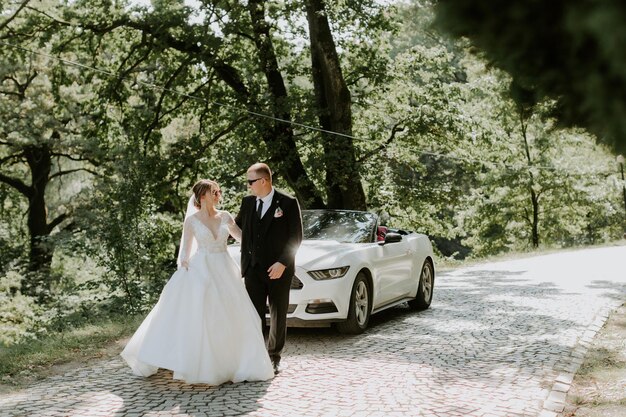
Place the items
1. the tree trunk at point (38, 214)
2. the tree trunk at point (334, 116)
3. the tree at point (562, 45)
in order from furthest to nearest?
the tree trunk at point (38, 214)
the tree trunk at point (334, 116)
the tree at point (562, 45)

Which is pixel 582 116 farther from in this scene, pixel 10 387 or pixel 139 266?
pixel 139 266

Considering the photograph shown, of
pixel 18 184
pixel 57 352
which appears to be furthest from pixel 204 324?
pixel 18 184

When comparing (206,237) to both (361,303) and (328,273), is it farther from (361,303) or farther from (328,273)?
(361,303)

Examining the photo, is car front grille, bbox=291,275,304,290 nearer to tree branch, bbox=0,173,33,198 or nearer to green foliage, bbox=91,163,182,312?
green foliage, bbox=91,163,182,312

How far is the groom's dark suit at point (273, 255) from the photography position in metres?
7.18

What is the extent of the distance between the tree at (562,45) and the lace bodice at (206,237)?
4.82 m

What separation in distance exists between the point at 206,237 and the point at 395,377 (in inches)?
93.0

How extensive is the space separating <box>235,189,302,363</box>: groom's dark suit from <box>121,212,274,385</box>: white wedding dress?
0.81ft

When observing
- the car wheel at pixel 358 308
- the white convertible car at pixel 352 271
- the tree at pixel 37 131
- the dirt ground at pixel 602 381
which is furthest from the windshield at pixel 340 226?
the tree at pixel 37 131

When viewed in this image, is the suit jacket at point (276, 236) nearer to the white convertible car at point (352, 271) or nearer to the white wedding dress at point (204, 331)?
the white wedding dress at point (204, 331)

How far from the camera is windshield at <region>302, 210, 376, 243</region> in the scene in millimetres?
10164

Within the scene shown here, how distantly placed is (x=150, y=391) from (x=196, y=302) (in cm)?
91

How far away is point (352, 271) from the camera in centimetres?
901

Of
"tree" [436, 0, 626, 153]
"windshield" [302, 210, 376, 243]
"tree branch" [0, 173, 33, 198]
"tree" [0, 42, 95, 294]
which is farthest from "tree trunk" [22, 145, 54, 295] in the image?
"tree" [436, 0, 626, 153]
